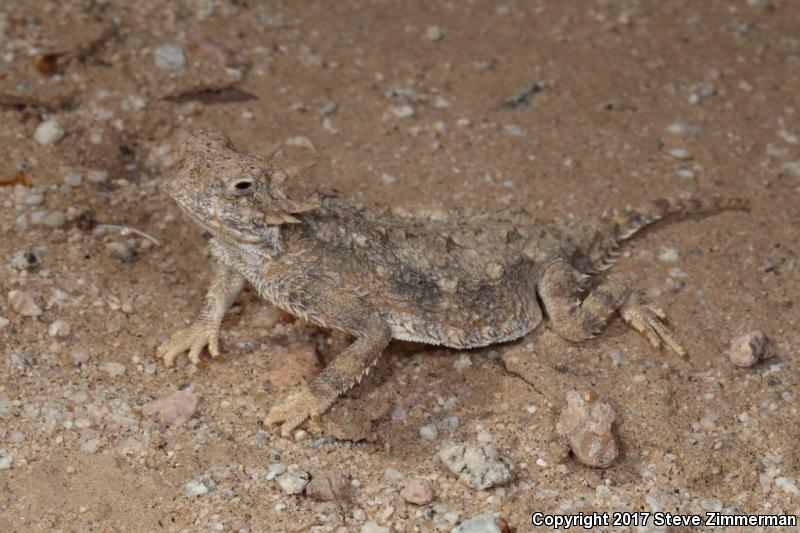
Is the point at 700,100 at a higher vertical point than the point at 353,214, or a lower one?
lower

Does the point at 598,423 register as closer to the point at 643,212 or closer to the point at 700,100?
the point at 643,212

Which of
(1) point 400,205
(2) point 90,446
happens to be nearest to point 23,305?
(2) point 90,446

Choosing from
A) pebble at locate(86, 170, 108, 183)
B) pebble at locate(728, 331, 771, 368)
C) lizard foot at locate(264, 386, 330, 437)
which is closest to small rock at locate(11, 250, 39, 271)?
pebble at locate(86, 170, 108, 183)

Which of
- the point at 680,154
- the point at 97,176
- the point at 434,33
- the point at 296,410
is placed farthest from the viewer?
the point at 434,33

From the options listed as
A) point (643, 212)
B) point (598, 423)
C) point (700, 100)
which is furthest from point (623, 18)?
point (598, 423)

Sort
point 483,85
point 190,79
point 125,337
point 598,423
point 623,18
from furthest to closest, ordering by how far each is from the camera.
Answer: point 623,18 → point 483,85 → point 190,79 → point 125,337 → point 598,423

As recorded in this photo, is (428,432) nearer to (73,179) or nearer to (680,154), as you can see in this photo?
(73,179)
